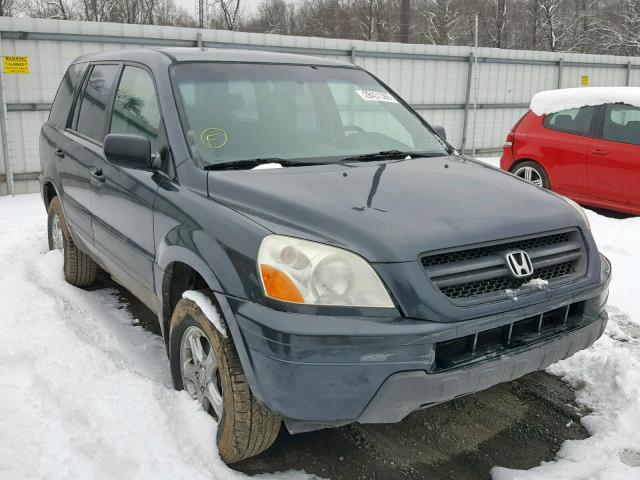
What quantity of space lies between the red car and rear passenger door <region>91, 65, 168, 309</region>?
5517 millimetres

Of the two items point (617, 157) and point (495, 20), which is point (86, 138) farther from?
point (495, 20)

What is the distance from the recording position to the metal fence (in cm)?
942

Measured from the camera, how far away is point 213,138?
3.03 m

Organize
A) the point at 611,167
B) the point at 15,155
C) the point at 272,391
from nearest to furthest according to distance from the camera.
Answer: the point at 272,391, the point at 611,167, the point at 15,155

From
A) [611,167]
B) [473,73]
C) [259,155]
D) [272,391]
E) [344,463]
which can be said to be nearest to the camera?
[272,391]

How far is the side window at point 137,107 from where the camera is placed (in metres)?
3.24

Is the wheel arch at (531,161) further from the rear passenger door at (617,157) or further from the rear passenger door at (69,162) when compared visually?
the rear passenger door at (69,162)

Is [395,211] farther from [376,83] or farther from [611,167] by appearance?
[611,167]

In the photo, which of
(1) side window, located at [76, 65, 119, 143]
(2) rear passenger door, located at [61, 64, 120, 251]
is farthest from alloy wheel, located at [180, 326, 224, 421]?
(1) side window, located at [76, 65, 119, 143]

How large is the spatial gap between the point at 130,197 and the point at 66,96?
2.02m

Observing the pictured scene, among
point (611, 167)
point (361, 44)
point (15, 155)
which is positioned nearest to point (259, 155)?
point (611, 167)

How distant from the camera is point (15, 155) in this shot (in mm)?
9531

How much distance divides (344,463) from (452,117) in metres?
12.3

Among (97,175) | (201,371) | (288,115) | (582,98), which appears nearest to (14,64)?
(97,175)
